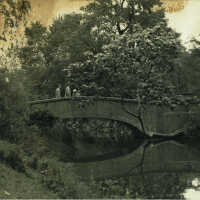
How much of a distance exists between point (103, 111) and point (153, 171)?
1119cm

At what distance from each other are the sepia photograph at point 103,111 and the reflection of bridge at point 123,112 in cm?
6

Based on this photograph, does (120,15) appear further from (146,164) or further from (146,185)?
(146,185)

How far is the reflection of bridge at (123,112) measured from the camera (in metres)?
28.2

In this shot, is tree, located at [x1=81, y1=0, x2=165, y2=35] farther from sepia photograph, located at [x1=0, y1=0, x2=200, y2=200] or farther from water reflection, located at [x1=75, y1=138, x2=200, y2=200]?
water reflection, located at [x1=75, y1=138, x2=200, y2=200]

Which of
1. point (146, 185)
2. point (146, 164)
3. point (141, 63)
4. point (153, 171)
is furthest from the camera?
point (141, 63)

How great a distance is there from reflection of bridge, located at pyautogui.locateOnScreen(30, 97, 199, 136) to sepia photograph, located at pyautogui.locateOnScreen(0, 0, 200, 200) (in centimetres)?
6

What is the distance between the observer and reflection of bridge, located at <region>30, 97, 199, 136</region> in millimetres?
28172

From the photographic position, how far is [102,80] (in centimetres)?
2845

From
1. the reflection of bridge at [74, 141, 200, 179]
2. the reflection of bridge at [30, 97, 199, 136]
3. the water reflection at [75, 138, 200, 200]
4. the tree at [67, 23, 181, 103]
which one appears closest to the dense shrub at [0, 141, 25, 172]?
the water reflection at [75, 138, 200, 200]

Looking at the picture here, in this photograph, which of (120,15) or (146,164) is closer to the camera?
(146,164)

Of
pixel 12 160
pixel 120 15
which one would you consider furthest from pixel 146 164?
pixel 120 15

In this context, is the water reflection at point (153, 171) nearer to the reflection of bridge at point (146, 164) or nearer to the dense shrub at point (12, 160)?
the reflection of bridge at point (146, 164)

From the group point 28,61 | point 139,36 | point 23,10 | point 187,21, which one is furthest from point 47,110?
point 187,21

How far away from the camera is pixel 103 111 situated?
29219mm
